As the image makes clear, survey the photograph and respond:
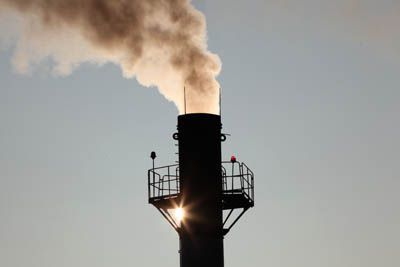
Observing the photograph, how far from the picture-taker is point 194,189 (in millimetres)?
40094

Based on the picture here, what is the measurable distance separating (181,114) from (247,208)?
13.5 feet

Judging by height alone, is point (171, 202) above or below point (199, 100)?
below

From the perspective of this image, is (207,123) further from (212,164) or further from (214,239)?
(214,239)

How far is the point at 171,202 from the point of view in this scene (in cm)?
4078

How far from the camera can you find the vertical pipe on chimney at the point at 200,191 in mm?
39781

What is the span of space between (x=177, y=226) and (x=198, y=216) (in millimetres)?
987

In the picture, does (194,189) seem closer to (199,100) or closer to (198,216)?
(198,216)

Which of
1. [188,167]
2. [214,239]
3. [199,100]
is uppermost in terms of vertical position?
[199,100]

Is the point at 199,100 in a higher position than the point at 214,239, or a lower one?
higher

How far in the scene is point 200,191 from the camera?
40.1 m

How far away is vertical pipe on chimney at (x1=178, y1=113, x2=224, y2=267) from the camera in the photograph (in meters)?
39.8

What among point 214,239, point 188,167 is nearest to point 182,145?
point 188,167

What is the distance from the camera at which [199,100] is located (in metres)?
41.9

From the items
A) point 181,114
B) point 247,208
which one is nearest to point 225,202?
point 247,208
